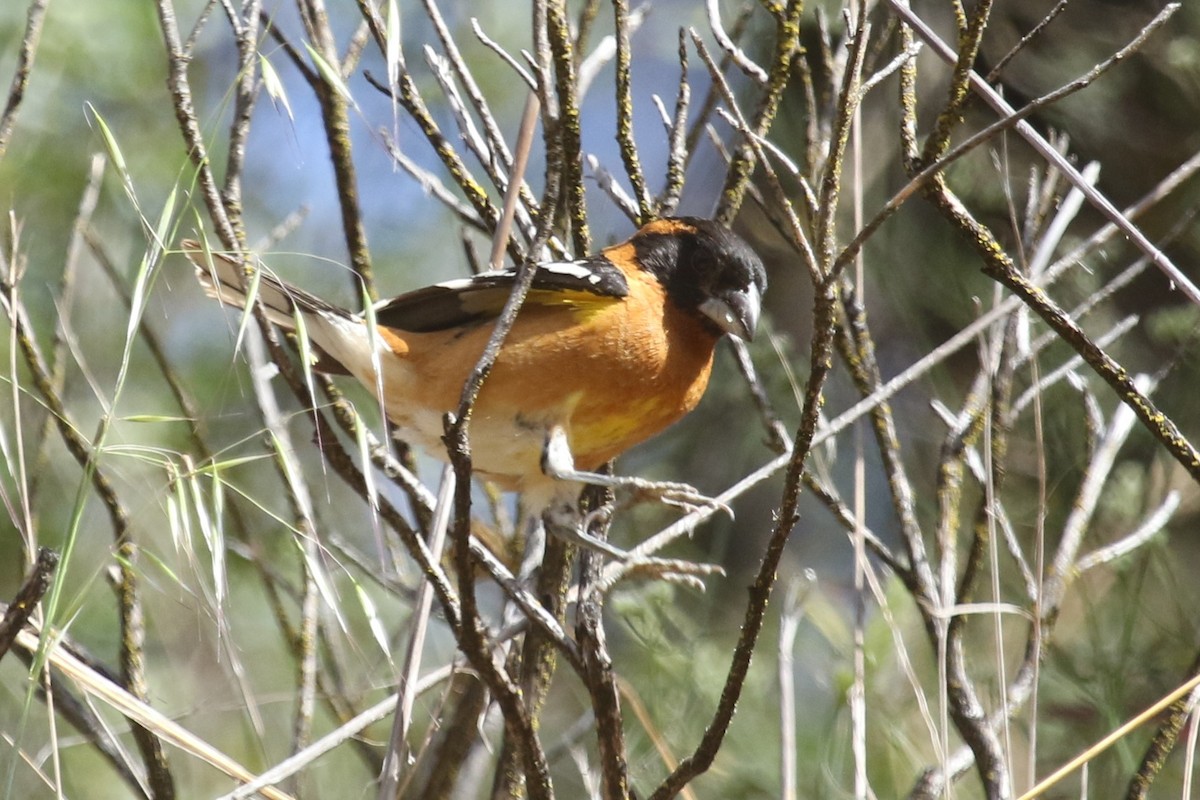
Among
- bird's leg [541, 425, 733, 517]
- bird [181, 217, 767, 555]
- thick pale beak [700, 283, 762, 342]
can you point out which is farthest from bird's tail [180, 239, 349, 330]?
thick pale beak [700, 283, 762, 342]

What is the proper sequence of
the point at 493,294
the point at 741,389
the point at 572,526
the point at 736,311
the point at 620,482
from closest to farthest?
the point at 620,482, the point at 572,526, the point at 493,294, the point at 736,311, the point at 741,389

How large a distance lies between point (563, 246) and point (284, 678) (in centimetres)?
267

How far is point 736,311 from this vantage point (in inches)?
129

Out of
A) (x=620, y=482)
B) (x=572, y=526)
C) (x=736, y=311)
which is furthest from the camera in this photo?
(x=736, y=311)

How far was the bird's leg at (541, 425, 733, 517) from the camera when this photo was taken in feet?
8.50

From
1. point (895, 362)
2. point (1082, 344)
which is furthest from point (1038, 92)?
point (1082, 344)

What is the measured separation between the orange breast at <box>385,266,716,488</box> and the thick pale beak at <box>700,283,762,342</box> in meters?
0.12

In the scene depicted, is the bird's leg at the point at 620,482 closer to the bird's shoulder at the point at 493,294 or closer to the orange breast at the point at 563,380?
the orange breast at the point at 563,380

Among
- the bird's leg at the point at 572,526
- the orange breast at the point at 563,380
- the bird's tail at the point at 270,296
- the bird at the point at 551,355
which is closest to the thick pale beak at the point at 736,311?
the bird at the point at 551,355

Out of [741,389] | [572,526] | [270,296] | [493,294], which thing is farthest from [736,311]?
[741,389]

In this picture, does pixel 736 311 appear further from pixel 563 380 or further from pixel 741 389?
pixel 741 389

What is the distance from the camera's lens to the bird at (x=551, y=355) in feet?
10.0

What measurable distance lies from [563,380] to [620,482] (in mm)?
396

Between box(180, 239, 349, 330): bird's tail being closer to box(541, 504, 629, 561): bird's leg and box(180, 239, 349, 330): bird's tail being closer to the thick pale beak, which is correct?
box(541, 504, 629, 561): bird's leg
